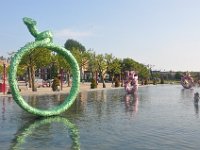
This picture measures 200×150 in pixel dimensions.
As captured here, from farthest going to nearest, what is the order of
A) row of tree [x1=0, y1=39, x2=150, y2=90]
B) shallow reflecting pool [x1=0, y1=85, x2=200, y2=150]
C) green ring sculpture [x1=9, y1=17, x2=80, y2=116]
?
row of tree [x1=0, y1=39, x2=150, y2=90], green ring sculpture [x1=9, y1=17, x2=80, y2=116], shallow reflecting pool [x1=0, y1=85, x2=200, y2=150]

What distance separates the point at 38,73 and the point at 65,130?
104 metres

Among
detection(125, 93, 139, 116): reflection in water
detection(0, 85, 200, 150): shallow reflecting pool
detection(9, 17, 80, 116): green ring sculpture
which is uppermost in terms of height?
detection(9, 17, 80, 116): green ring sculpture

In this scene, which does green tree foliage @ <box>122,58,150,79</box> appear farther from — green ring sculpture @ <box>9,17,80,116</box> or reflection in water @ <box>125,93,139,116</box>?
green ring sculpture @ <box>9,17,80,116</box>

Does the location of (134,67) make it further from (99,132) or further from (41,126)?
(99,132)

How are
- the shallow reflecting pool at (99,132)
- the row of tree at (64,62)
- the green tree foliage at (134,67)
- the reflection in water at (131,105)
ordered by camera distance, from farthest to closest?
1. the green tree foliage at (134,67)
2. the row of tree at (64,62)
3. the reflection in water at (131,105)
4. the shallow reflecting pool at (99,132)

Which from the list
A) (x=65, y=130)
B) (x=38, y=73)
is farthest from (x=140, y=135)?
(x=38, y=73)

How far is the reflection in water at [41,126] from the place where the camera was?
1465cm

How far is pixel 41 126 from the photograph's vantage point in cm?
1903

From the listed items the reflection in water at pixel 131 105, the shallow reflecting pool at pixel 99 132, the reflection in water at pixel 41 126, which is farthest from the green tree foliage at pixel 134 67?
the reflection in water at pixel 41 126

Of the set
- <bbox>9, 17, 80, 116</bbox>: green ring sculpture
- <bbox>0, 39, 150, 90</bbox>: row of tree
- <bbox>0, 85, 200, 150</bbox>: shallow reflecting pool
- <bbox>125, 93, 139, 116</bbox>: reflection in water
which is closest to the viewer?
<bbox>0, 85, 200, 150</bbox>: shallow reflecting pool

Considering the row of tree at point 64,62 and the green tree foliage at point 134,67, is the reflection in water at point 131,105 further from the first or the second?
the green tree foliage at point 134,67

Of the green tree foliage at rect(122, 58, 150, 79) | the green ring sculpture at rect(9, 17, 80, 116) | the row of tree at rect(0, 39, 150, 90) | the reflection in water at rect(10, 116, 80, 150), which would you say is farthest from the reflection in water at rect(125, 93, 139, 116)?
the green tree foliage at rect(122, 58, 150, 79)

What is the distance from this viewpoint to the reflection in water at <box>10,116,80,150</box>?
1465 cm

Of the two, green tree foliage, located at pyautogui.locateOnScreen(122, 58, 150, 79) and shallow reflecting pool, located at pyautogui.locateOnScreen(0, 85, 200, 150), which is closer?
shallow reflecting pool, located at pyautogui.locateOnScreen(0, 85, 200, 150)
